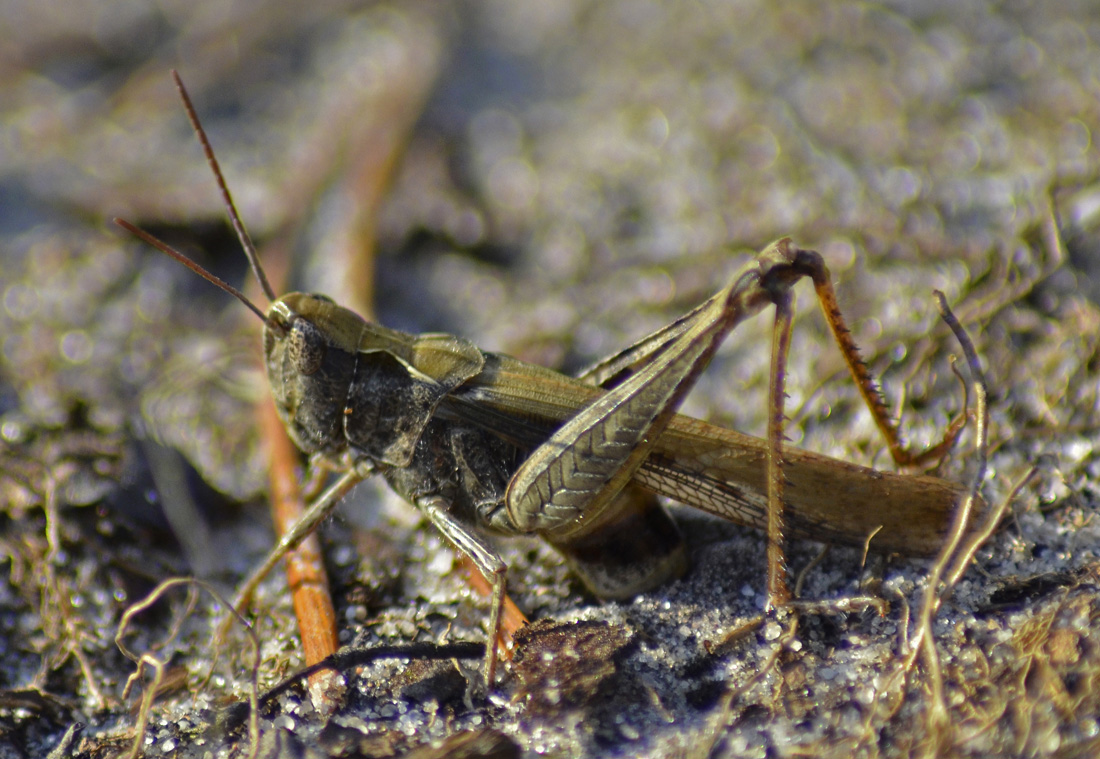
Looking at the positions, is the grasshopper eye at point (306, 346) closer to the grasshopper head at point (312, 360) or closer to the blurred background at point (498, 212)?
the grasshopper head at point (312, 360)

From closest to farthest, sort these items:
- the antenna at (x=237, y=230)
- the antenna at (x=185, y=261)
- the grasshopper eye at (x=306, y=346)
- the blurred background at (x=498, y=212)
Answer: the antenna at (x=185, y=261) → the antenna at (x=237, y=230) → the grasshopper eye at (x=306, y=346) → the blurred background at (x=498, y=212)

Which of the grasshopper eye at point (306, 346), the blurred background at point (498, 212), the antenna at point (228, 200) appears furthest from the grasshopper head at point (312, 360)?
the blurred background at point (498, 212)

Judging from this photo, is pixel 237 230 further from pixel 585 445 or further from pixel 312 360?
pixel 585 445

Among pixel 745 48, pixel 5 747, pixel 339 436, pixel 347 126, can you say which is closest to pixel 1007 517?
pixel 339 436

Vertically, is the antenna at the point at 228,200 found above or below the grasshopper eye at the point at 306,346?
above

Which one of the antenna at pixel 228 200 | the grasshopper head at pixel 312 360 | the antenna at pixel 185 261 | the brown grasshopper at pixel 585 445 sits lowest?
the brown grasshopper at pixel 585 445

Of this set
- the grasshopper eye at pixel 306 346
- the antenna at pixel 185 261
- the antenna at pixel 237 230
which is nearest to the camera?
the antenna at pixel 185 261

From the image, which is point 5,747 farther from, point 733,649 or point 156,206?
point 156,206
